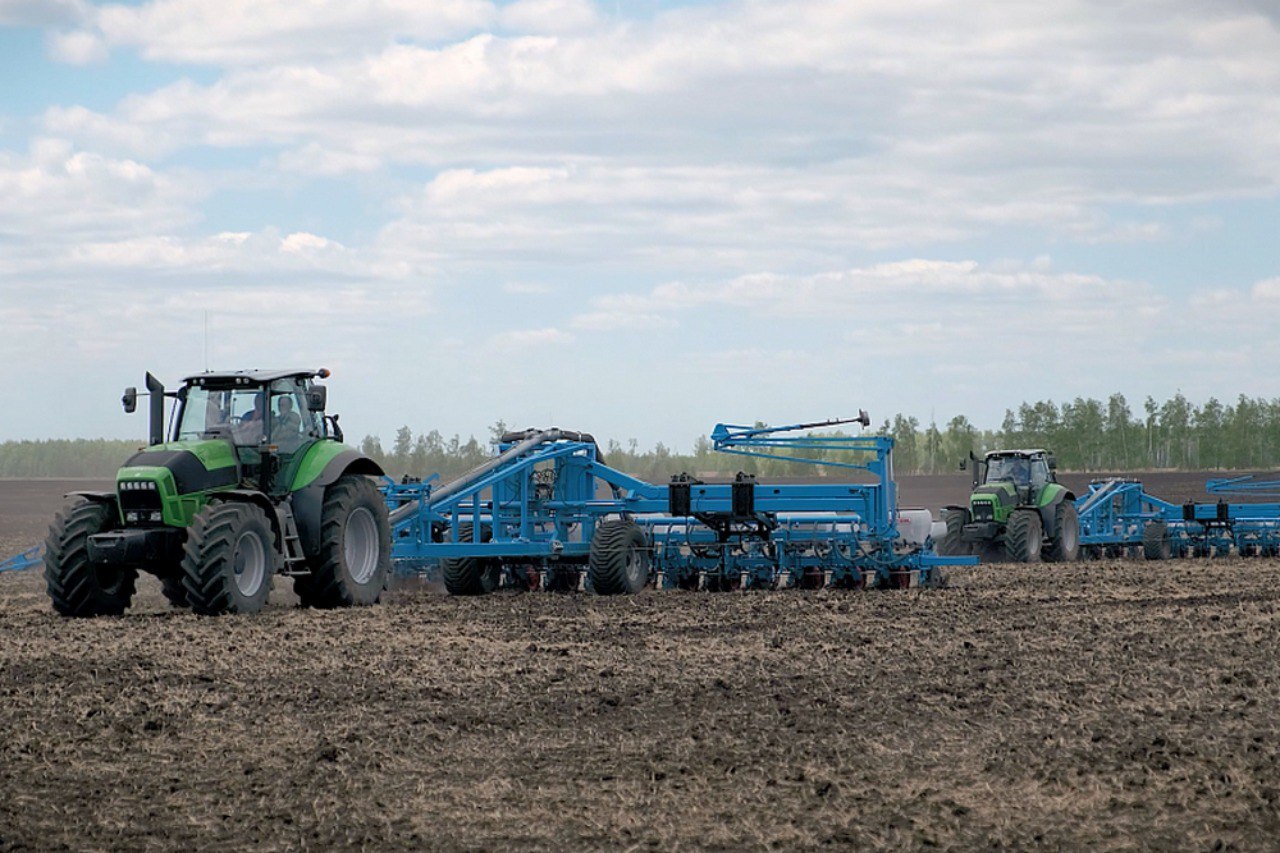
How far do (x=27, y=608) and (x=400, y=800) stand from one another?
10.1 meters

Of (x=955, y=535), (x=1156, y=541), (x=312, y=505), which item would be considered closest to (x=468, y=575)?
(x=312, y=505)

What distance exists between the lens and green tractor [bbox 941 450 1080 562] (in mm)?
25859

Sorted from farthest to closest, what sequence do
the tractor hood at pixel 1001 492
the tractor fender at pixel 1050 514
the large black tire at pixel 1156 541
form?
1. the large black tire at pixel 1156 541
2. the tractor fender at pixel 1050 514
3. the tractor hood at pixel 1001 492

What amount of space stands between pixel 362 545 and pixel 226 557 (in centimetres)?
249

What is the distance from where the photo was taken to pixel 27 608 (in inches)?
639

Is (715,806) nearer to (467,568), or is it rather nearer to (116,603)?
(116,603)

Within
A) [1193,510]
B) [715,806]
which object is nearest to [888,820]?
[715,806]

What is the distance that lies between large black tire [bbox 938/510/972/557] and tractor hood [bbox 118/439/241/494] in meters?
13.9

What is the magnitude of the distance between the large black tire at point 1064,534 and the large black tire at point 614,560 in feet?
33.4

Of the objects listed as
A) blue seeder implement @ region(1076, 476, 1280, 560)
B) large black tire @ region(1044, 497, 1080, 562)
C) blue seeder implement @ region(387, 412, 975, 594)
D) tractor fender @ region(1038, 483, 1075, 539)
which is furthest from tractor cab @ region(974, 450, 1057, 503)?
blue seeder implement @ region(387, 412, 975, 594)

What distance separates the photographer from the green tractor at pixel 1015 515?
25859 millimetres

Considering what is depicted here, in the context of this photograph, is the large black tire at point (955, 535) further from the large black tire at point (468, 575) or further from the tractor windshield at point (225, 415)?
the tractor windshield at point (225, 415)

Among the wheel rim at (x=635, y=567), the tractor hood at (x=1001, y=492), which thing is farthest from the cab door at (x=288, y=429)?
the tractor hood at (x=1001, y=492)

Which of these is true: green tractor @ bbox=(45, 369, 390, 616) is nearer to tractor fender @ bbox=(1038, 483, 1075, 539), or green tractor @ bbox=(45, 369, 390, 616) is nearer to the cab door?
the cab door
